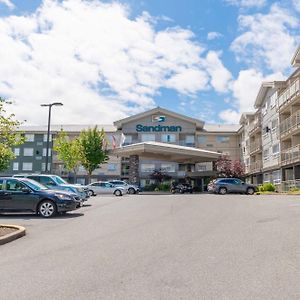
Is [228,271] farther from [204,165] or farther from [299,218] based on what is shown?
[204,165]

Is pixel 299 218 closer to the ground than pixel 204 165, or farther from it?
closer to the ground

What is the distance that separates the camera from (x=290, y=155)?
39.4 meters

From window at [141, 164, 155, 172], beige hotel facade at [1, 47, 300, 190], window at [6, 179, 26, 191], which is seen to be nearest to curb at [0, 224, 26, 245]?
window at [6, 179, 26, 191]

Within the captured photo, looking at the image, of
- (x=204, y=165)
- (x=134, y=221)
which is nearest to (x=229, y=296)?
(x=134, y=221)

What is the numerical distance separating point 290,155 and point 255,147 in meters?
15.3

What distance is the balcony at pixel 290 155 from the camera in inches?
1464

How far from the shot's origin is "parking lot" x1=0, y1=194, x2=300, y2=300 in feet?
18.3

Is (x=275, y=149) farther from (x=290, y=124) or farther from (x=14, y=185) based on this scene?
(x=14, y=185)

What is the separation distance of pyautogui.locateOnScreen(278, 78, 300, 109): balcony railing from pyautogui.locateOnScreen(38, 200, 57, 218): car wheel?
27942 millimetres

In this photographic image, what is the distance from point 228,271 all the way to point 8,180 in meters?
11.8

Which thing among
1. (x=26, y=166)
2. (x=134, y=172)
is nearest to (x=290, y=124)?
(x=134, y=172)

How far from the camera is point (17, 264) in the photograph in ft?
24.2

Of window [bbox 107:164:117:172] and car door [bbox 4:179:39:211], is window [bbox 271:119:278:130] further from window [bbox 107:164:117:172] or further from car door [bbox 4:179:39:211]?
car door [bbox 4:179:39:211]

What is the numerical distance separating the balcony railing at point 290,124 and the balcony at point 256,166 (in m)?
9.88
